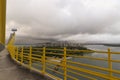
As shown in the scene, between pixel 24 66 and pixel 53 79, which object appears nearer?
pixel 53 79

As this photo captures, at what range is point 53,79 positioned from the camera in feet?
27.2

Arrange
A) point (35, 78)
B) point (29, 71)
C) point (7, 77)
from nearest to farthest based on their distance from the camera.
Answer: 1. point (35, 78)
2. point (7, 77)
3. point (29, 71)

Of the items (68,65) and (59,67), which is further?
(59,67)

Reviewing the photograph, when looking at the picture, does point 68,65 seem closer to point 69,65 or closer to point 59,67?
point 69,65

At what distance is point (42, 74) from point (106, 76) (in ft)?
15.2

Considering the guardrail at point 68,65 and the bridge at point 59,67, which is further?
the bridge at point 59,67

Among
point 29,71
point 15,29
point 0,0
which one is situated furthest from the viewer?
point 15,29

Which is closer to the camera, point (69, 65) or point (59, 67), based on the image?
point (69, 65)

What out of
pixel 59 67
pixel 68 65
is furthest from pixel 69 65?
pixel 59 67

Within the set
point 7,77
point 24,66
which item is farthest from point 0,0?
point 7,77

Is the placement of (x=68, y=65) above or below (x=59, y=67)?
above

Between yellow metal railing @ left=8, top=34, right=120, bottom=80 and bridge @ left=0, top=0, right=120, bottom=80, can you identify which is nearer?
yellow metal railing @ left=8, top=34, right=120, bottom=80

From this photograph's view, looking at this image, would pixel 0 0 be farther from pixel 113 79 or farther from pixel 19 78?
pixel 113 79

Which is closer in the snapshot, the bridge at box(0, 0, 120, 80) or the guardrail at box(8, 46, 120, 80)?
the guardrail at box(8, 46, 120, 80)
